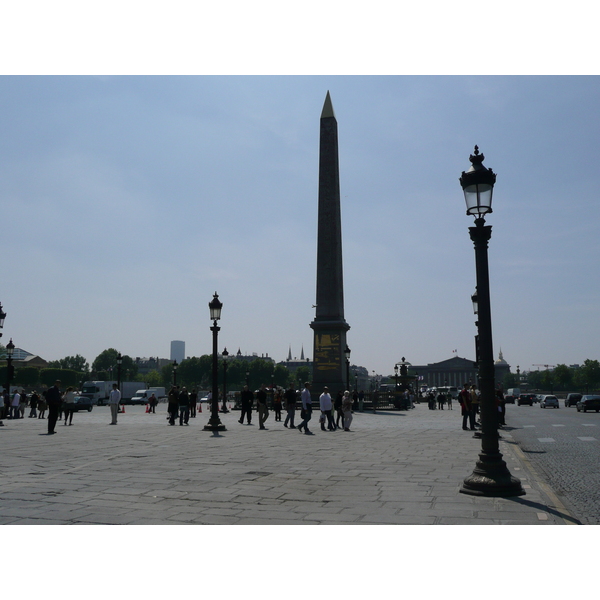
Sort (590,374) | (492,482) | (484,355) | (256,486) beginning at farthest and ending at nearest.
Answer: (590,374) < (484,355) < (256,486) < (492,482)

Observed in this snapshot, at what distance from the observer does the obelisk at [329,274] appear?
38500 mm

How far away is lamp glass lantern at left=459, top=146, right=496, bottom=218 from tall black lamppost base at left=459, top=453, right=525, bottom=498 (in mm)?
3517

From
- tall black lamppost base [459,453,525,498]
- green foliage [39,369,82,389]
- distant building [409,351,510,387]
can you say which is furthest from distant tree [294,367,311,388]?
tall black lamppost base [459,453,525,498]

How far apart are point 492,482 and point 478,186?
4.13 meters

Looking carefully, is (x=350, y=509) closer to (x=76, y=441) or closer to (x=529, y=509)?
(x=529, y=509)

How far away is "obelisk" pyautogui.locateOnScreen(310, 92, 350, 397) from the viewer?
38.5 meters

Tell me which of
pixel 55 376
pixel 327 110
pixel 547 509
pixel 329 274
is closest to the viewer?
pixel 547 509

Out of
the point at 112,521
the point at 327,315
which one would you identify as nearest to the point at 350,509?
the point at 112,521

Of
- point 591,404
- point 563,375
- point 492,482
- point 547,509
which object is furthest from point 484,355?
point 563,375

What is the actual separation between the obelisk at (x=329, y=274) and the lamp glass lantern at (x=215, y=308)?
1759 cm

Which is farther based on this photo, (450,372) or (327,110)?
(450,372)

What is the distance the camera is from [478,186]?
346 inches

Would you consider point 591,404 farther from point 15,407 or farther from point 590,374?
point 590,374

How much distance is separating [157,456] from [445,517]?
7.41m
